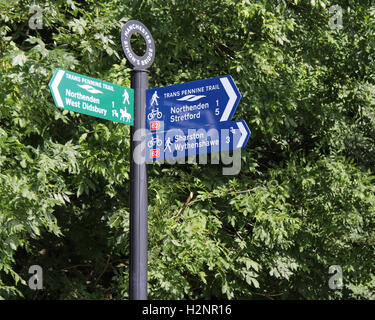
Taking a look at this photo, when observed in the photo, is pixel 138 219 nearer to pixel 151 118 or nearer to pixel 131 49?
pixel 151 118

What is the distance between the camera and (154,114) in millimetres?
3793

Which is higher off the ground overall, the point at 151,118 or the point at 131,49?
the point at 131,49

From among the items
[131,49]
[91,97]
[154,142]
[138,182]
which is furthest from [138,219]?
[131,49]

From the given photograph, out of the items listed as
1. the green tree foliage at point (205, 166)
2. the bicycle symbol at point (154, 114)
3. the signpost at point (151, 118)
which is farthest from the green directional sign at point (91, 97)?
the green tree foliage at point (205, 166)

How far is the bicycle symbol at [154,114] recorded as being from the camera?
378 centimetres

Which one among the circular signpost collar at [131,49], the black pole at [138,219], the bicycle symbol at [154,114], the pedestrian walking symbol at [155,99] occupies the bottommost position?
the black pole at [138,219]

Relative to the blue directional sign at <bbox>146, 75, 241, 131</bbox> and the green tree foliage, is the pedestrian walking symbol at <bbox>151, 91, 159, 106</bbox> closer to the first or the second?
the blue directional sign at <bbox>146, 75, 241, 131</bbox>

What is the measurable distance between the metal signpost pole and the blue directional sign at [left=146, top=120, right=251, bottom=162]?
0.08 metres

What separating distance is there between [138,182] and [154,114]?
0.47 meters

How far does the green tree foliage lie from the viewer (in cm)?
615

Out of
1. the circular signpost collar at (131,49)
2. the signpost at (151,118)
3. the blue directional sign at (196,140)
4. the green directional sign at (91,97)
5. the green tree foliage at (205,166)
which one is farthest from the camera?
the green tree foliage at (205,166)

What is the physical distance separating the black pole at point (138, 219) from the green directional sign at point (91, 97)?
3.0 inches

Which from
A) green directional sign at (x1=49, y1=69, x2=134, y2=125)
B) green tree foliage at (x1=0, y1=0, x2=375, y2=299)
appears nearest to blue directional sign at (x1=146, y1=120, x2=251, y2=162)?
green directional sign at (x1=49, y1=69, x2=134, y2=125)

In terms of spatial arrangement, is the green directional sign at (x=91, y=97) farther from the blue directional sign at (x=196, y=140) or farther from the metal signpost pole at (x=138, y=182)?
the blue directional sign at (x=196, y=140)
